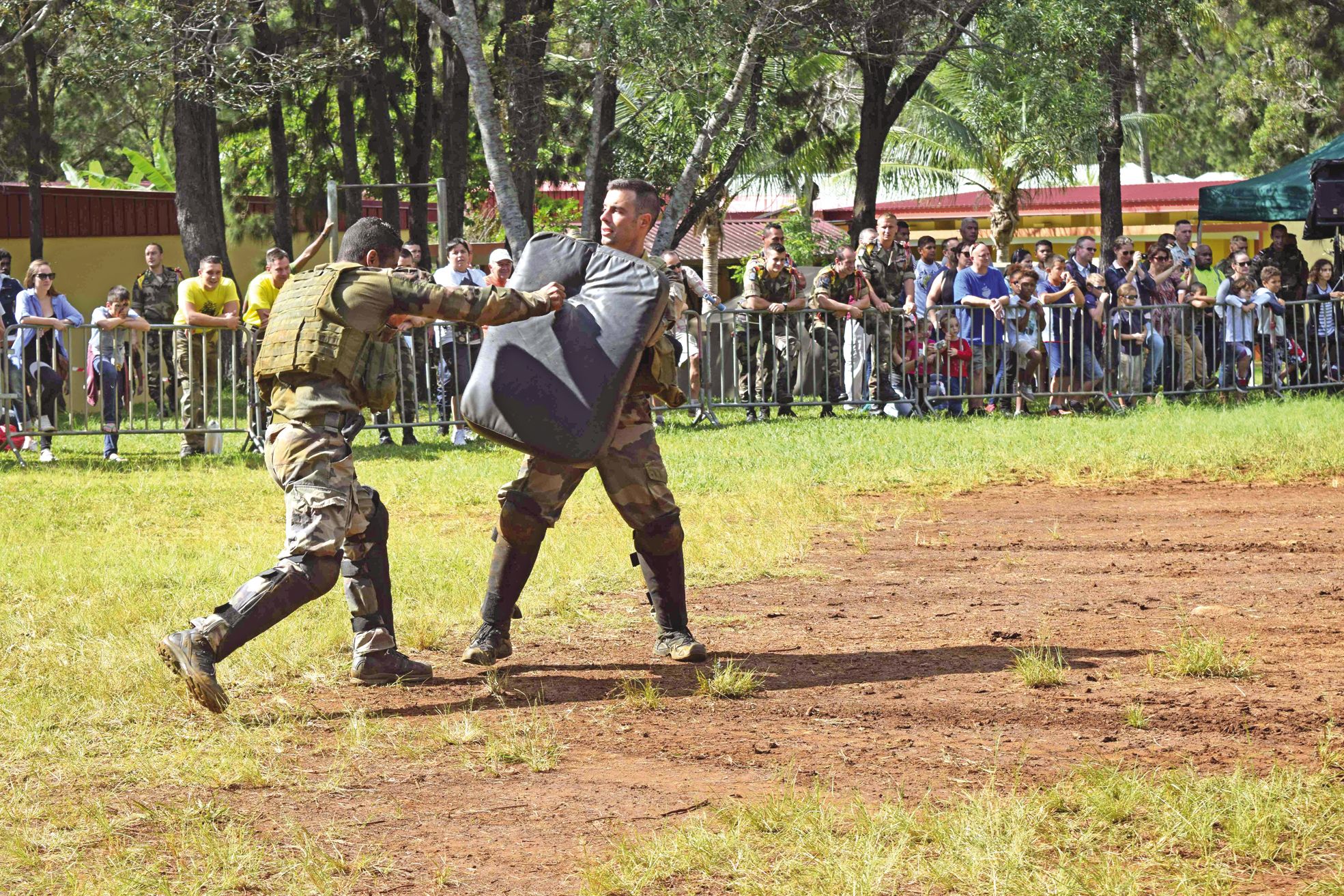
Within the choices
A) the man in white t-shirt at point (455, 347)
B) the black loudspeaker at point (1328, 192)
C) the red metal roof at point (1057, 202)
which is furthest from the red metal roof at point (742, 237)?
the man in white t-shirt at point (455, 347)

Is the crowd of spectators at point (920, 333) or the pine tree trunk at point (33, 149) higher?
the pine tree trunk at point (33, 149)

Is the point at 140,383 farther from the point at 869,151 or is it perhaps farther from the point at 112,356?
the point at 869,151

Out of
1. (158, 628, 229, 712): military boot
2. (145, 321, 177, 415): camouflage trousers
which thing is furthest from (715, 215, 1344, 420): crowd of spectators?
(158, 628, 229, 712): military boot

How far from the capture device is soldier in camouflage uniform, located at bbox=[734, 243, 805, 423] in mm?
16125

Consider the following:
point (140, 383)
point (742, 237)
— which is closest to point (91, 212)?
point (140, 383)

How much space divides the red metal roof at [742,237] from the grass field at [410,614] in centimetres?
2944

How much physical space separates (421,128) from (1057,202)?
24.4m

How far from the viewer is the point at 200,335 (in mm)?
14492

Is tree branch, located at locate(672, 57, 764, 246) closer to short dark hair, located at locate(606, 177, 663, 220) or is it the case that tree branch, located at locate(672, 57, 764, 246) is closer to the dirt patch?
the dirt patch

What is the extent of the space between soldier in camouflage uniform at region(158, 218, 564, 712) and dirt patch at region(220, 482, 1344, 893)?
20.8 inches

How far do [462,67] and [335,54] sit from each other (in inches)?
148

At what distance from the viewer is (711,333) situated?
16000 millimetres

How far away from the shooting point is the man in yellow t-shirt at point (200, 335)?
14227 millimetres

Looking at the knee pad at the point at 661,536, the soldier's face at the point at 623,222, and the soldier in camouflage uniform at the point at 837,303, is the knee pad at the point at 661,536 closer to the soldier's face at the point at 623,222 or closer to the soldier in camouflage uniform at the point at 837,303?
the soldier's face at the point at 623,222
